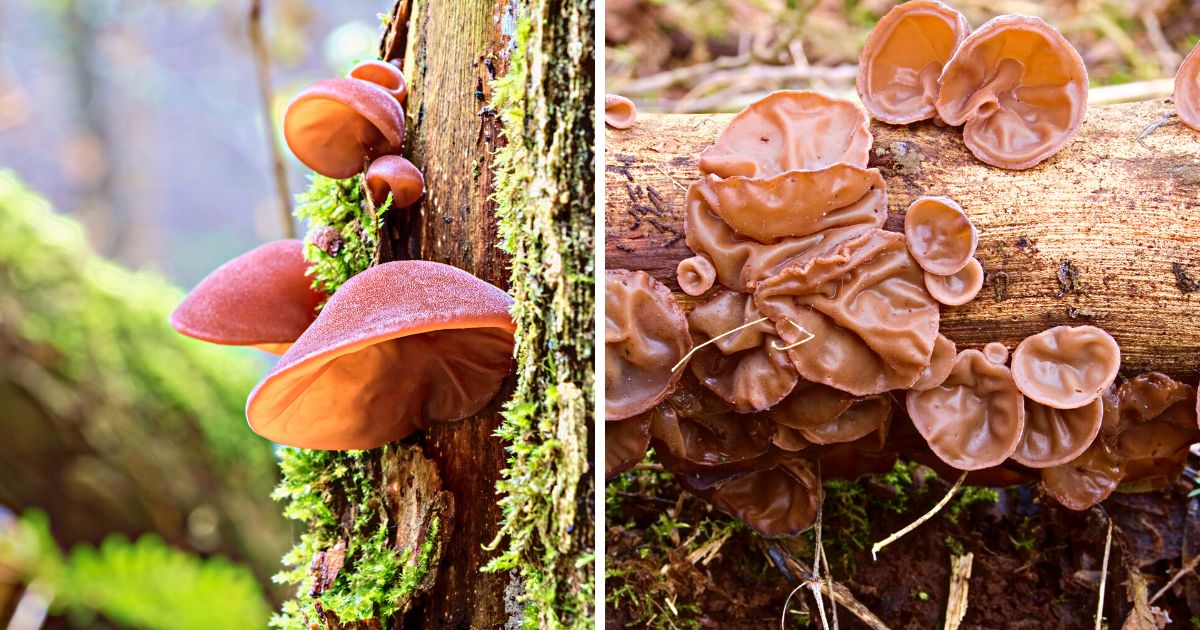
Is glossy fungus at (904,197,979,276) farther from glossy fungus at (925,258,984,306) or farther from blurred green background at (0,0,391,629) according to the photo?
blurred green background at (0,0,391,629)

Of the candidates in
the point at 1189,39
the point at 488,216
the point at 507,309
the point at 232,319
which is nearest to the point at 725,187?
the point at 488,216

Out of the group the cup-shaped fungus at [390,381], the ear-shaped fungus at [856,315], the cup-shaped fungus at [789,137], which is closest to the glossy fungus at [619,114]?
the cup-shaped fungus at [789,137]

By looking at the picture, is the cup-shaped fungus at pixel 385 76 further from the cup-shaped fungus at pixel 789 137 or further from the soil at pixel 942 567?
the soil at pixel 942 567

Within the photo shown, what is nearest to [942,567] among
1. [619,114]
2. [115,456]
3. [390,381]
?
[619,114]

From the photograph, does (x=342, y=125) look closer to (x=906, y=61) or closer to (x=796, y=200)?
(x=796, y=200)

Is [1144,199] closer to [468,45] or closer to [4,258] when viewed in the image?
[468,45]

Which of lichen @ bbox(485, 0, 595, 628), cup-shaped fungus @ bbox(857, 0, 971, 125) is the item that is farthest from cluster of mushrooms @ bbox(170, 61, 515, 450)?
cup-shaped fungus @ bbox(857, 0, 971, 125)

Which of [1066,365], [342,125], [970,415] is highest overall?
[342,125]
